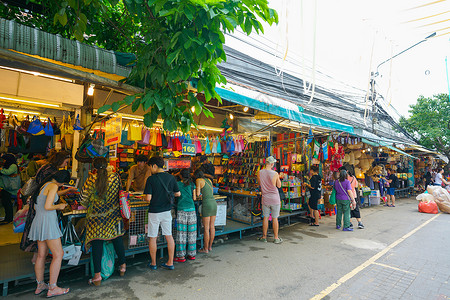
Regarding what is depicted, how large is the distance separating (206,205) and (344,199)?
4.60 metres

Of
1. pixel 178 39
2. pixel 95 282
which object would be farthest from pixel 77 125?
pixel 178 39

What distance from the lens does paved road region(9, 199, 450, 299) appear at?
3.76 m

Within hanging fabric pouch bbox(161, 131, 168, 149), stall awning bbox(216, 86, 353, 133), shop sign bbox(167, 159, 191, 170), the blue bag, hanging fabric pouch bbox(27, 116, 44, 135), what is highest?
stall awning bbox(216, 86, 353, 133)

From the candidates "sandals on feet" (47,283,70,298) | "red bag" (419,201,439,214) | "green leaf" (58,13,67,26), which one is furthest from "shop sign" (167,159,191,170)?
"red bag" (419,201,439,214)

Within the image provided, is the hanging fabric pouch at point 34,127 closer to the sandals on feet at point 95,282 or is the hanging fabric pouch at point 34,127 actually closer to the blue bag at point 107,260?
the blue bag at point 107,260

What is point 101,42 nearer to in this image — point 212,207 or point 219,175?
point 212,207

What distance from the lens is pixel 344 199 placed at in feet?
24.8

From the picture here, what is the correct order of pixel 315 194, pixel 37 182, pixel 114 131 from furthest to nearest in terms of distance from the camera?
pixel 315 194 < pixel 114 131 < pixel 37 182

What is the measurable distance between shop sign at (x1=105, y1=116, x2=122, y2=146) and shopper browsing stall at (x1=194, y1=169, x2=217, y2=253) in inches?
70.9

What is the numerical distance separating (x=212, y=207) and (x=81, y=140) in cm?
313

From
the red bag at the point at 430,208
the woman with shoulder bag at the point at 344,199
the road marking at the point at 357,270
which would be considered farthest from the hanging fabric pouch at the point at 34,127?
the red bag at the point at 430,208

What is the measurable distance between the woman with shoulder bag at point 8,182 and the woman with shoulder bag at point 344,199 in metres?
9.19

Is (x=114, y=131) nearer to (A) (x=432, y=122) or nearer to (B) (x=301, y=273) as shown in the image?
(B) (x=301, y=273)

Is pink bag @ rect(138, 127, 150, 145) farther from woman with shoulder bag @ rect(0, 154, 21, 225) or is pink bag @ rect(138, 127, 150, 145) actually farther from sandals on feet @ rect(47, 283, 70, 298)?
woman with shoulder bag @ rect(0, 154, 21, 225)
